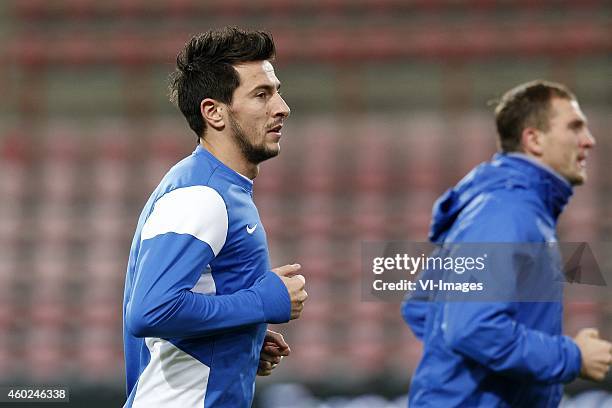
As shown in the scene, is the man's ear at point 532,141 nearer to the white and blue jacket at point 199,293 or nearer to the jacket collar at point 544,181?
the jacket collar at point 544,181

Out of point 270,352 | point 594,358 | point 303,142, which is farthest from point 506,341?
point 303,142

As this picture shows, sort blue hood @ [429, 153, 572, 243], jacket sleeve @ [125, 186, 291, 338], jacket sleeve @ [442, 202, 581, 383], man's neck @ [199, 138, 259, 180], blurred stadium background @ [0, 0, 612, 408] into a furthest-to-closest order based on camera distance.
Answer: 1. blurred stadium background @ [0, 0, 612, 408]
2. blue hood @ [429, 153, 572, 243]
3. jacket sleeve @ [442, 202, 581, 383]
4. man's neck @ [199, 138, 259, 180]
5. jacket sleeve @ [125, 186, 291, 338]

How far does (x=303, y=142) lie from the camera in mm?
7957

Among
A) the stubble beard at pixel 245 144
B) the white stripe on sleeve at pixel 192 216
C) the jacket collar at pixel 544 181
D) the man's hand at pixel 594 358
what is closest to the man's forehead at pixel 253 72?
the stubble beard at pixel 245 144

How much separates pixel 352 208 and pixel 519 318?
436 cm

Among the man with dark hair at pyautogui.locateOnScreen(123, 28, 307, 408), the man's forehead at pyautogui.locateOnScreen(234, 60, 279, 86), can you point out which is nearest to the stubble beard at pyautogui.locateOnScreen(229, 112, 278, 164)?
the man with dark hair at pyautogui.locateOnScreen(123, 28, 307, 408)

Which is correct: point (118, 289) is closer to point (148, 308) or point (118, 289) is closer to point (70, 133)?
point (70, 133)

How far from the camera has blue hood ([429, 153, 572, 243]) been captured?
3309 millimetres

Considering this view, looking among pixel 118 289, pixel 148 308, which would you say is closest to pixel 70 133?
pixel 118 289

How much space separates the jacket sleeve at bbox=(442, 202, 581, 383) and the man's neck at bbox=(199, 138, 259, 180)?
2.52ft

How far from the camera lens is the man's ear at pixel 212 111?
111 inches

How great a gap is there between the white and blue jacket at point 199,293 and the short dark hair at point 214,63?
0.15 m

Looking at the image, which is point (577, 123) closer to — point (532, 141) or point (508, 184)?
point (532, 141)

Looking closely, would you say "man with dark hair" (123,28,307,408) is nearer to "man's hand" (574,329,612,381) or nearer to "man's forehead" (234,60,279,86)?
"man's forehead" (234,60,279,86)
